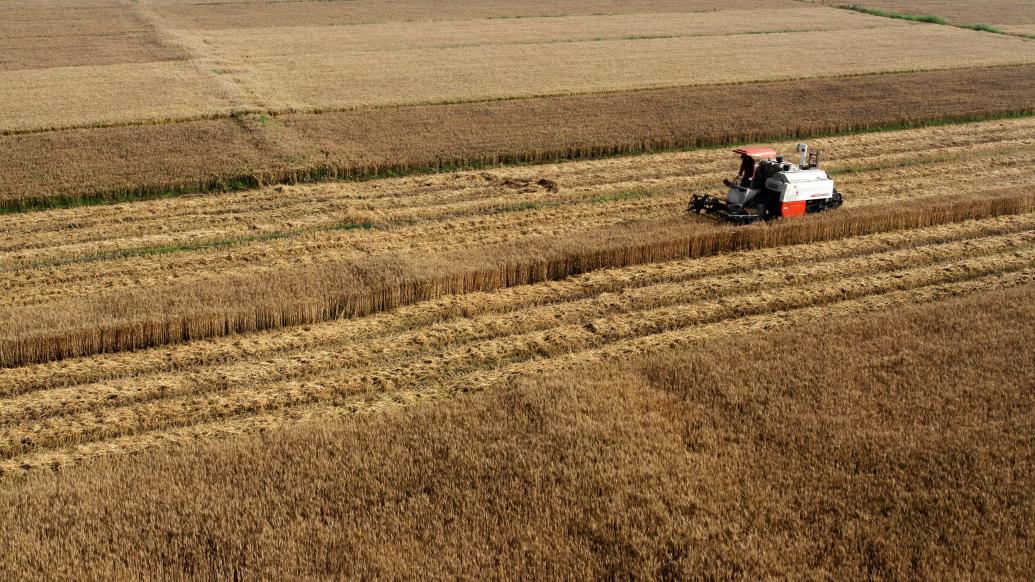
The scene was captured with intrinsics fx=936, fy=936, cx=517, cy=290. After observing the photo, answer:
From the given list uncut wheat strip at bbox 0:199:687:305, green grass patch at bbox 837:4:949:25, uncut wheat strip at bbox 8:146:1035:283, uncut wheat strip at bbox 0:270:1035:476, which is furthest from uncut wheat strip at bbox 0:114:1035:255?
green grass patch at bbox 837:4:949:25

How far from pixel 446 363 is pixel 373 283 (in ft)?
10.0

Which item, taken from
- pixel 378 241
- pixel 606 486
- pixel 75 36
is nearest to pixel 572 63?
pixel 378 241

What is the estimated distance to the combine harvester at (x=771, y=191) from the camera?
19.7 m

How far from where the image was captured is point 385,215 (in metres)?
21.0

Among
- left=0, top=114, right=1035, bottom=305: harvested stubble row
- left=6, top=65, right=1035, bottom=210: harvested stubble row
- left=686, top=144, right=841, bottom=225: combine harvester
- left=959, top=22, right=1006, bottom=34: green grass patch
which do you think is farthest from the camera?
left=959, top=22, right=1006, bottom=34: green grass patch

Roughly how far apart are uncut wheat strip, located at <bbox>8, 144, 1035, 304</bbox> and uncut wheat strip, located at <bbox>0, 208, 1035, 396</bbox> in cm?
243

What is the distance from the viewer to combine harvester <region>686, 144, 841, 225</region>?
64.7 feet

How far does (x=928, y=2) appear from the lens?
66312mm

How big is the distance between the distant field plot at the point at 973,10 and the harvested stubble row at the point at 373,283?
4056 cm

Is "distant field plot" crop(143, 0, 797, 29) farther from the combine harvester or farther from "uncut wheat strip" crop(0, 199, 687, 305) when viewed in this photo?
the combine harvester

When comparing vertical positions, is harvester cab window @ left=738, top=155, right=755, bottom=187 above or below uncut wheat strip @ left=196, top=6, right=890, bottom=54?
below

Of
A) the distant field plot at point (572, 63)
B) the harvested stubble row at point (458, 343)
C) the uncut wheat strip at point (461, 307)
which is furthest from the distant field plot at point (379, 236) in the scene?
the distant field plot at point (572, 63)

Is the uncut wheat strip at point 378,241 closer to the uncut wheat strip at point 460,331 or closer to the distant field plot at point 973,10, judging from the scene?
the uncut wheat strip at point 460,331

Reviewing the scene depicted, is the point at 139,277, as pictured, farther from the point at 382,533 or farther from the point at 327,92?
the point at 327,92
